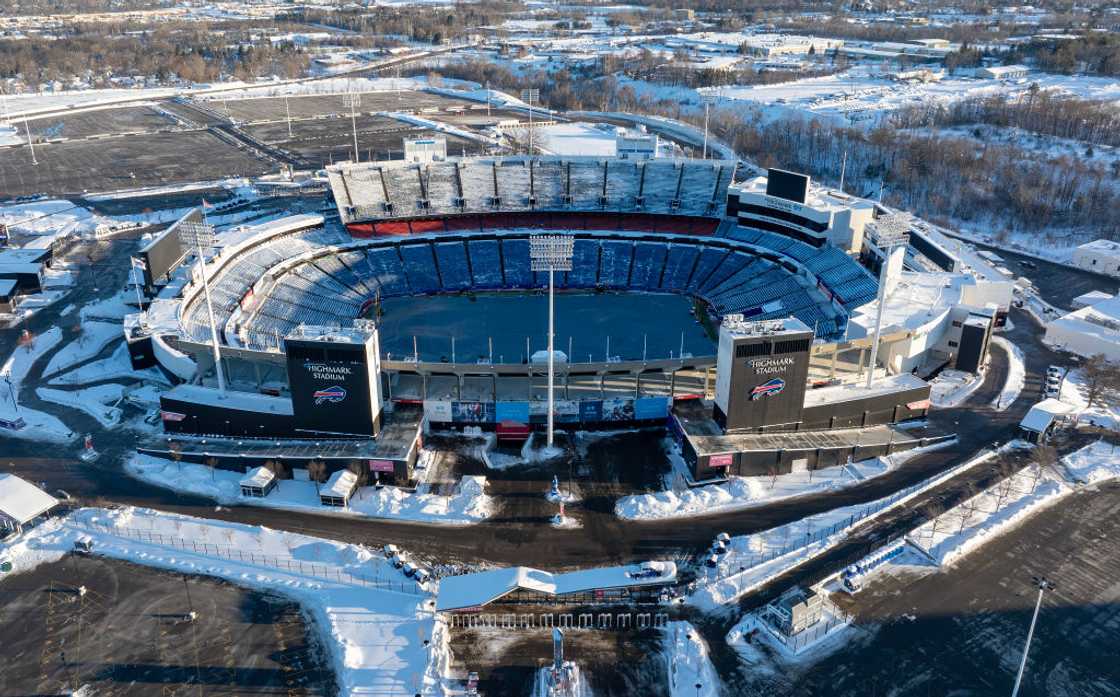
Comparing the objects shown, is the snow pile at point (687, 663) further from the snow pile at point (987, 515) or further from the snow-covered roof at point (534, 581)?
the snow pile at point (987, 515)

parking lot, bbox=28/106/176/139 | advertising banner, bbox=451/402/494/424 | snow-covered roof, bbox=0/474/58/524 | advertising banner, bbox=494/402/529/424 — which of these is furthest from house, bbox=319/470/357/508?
parking lot, bbox=28/106/176/139

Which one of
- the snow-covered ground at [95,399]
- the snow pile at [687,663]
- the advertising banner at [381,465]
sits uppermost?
the advertising banner at [381,465]

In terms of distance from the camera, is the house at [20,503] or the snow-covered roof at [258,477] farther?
the snow-covered roof at [258,477]

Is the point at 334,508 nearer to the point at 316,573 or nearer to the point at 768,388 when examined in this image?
the point at 316,573

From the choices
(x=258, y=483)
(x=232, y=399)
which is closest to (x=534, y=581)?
(x=258, y=483)

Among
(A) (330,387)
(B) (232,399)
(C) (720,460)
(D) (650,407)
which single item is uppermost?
(A) (330,387)

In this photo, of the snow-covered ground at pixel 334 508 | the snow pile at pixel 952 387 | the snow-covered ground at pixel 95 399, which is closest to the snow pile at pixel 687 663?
the snow-covered ground at pixel 334 508
